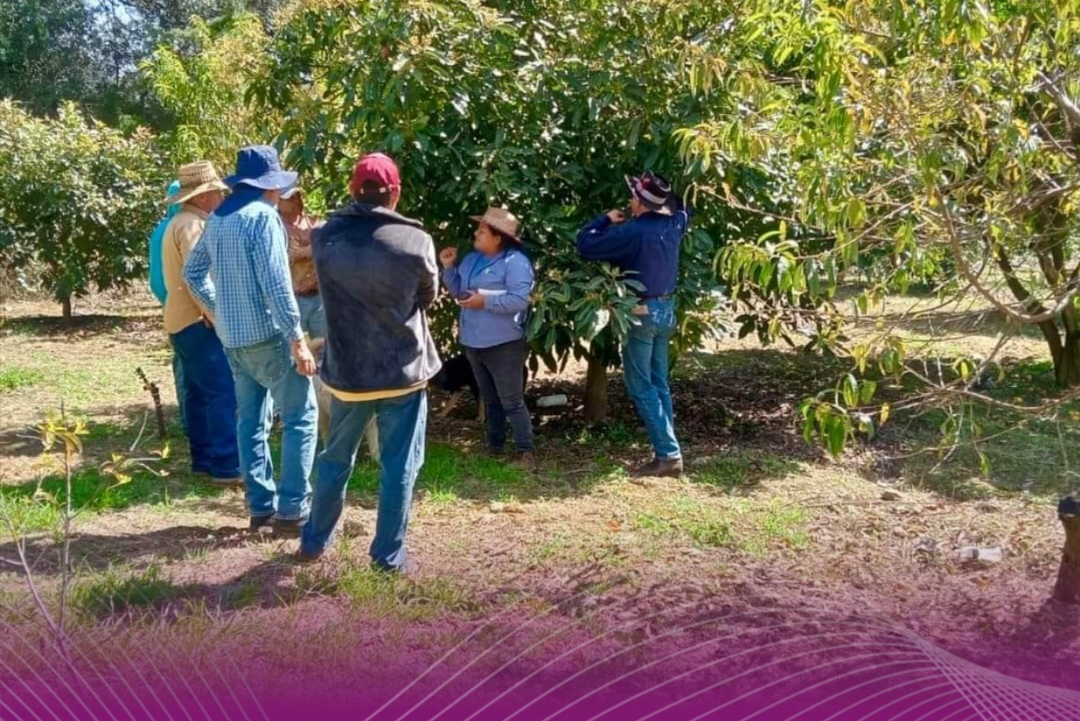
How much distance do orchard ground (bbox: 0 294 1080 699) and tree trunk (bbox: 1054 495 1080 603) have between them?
0.08m

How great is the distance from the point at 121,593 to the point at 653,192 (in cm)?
365

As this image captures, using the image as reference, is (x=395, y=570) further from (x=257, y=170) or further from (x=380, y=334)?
(x=257, y=170)

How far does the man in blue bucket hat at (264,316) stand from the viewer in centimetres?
512

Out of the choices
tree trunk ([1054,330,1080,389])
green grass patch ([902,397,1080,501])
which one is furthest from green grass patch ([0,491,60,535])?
tree trunk ([1054,330,1080,389])

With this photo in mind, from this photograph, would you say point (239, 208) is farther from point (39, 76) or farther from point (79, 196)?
point (39, 76)

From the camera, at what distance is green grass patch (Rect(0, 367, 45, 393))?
9.60 metres

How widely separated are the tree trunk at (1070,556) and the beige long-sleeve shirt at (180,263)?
438 centimetres

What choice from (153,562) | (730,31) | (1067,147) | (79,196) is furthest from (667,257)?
(79,196)

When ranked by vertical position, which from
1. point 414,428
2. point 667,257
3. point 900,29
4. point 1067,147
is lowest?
point 414,428

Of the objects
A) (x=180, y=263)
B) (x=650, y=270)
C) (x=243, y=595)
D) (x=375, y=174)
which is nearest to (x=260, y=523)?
(x=243, y=595)

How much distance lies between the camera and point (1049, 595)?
15.2ft

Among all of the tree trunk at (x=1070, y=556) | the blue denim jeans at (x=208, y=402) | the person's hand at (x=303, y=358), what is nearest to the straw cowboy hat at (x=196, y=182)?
the blue denim jeans at (x=208, y=402)

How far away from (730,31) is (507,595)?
392 centimetres

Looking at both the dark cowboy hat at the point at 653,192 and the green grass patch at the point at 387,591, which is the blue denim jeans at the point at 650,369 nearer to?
the dark cowboy hat at the point at 653,192
